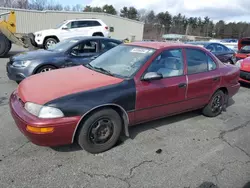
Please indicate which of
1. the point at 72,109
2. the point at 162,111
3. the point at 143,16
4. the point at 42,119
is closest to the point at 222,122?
the point at 162,111

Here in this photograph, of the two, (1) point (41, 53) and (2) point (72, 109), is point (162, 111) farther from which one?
(1) point (41, 53)

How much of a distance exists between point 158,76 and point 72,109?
4.53ft

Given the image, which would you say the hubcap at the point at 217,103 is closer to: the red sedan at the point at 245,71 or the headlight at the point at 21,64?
the red sedan at the point at 245,71

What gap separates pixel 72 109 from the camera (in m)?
2.79

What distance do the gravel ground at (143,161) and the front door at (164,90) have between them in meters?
0.42

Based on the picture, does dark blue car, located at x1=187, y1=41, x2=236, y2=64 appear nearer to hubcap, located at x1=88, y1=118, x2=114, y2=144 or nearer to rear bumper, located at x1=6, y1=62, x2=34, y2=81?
rear bumper, located at x1=6, y1=62, x2=34, y2=81

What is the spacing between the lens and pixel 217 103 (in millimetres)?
4793

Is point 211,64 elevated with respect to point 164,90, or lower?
elevated

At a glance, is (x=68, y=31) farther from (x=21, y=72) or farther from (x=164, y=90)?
(x=164, y=90)

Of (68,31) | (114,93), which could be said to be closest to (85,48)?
(114,93)

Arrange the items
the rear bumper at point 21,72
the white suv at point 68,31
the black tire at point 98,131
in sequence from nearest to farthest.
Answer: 1. the black tire at point 98,131
2. the rear bumper at point 21,72
3. the white suv at point 68,31

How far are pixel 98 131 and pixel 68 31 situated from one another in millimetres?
12168

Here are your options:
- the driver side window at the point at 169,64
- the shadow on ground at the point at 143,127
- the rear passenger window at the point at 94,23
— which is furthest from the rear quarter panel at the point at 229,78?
the rear passenger window at the point at 94,23

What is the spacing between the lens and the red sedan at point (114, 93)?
9.15ft
